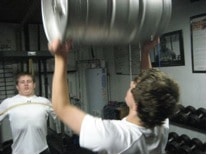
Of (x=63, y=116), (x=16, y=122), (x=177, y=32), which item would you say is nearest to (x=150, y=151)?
(x=63, y=116)

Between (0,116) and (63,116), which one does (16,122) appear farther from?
(63,116)

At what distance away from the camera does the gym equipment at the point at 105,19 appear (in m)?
1.00

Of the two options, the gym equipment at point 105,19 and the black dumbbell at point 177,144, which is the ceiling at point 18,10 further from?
the black dumbbell at point 177,144

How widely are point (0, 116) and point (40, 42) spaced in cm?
248

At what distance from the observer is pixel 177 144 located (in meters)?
3.15

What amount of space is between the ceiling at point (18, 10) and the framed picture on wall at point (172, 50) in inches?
64.4

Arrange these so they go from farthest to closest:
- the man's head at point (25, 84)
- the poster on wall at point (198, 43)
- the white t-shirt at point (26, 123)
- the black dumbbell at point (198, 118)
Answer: the poster on wall at point (198, 43) < the black dumbbell at point (198, 118) < the man's head at point (25, 84) < the white t-shirt at point (26, 123)

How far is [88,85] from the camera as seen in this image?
4777mm

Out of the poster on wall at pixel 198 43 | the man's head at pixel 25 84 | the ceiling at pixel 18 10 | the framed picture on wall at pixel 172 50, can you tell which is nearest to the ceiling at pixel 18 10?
the ceiling at pixel 18 10

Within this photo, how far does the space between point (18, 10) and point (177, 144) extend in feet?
8.72

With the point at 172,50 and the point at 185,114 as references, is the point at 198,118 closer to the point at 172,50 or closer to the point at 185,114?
the point at 185,114

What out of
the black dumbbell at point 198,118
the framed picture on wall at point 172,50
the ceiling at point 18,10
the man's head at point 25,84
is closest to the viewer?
the man's head at point 25,84

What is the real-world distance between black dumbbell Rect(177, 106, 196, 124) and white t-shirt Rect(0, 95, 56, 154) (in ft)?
5.24

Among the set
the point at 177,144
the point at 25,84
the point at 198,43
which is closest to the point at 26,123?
the point at 25,84
